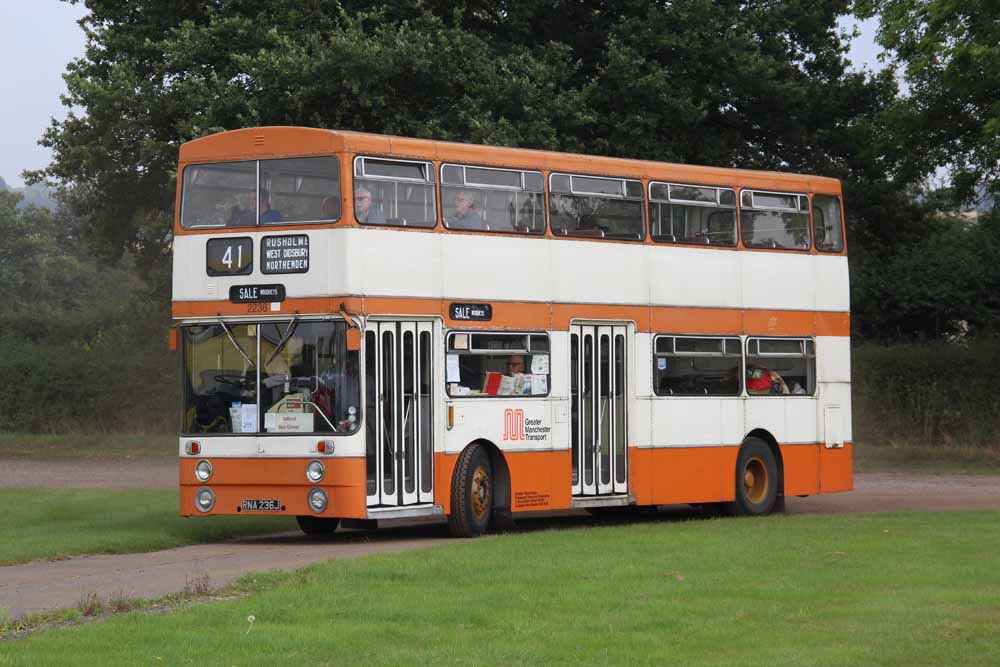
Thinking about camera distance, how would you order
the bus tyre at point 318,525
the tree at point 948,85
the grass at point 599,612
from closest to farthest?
the grass at point 599,612 → the bus tyre at point 318,525 → the tree at point 948,85

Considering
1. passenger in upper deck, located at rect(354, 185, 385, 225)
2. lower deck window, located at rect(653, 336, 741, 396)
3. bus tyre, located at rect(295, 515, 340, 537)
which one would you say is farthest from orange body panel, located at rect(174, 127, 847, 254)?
bus tyre, located at rect(295, 515, 340, 537)

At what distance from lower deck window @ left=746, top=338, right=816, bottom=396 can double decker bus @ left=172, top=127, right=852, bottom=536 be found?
0.04 meters

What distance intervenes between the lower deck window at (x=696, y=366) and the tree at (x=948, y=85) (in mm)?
7370

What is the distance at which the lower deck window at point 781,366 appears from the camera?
2389 centimetres

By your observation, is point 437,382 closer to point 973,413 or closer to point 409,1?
point 409,1

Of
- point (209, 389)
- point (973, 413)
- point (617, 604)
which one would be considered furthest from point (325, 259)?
point (973, 413)

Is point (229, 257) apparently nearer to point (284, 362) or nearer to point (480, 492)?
point (284, 362)

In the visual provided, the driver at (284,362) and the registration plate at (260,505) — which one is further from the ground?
the driver at (284,362)

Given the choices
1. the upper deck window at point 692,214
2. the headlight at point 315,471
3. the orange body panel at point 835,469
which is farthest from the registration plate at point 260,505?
the orange body panel at point 835,469

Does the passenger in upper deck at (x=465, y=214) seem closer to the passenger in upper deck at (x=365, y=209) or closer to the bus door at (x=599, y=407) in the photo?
the passenger in upper deck at (x=365, y=209)

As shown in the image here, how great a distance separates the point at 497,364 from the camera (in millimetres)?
20531

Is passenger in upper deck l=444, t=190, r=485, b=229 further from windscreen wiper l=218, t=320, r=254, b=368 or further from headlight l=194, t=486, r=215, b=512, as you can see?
headlight l=194, t=486, r=215, b=512

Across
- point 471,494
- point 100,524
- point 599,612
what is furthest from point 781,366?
point 599,612

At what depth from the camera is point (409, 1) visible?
3281cm
